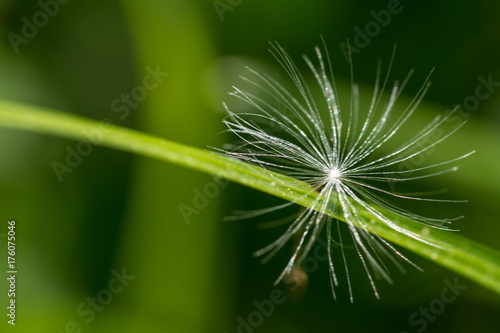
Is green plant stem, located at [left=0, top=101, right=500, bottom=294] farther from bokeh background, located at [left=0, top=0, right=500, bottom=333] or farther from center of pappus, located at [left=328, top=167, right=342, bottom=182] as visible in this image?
bokeh background, located at [left=0, top=0, right=500, bottom=333]

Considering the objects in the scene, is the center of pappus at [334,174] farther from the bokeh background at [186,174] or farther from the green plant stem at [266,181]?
the bokeh background at [186,174]

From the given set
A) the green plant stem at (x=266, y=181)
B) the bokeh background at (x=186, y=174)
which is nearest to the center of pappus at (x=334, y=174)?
the green plant stem at (x=266, y=181)


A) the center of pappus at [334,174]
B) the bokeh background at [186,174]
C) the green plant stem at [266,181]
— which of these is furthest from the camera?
the bokeh background at [186,174]

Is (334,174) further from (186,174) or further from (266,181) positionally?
(186,174)

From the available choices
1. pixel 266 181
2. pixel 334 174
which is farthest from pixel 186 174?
pixel 266 181

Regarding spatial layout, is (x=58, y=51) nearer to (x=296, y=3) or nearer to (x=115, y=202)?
(x=115, y=202)

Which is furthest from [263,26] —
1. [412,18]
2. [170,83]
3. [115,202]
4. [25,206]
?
[25,206]
